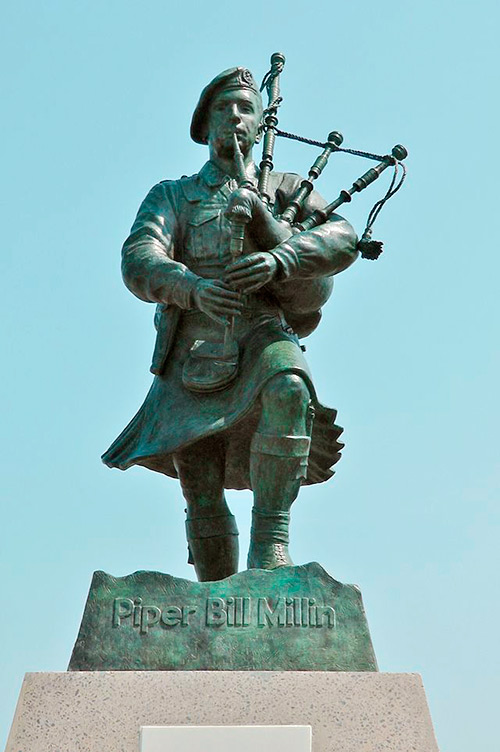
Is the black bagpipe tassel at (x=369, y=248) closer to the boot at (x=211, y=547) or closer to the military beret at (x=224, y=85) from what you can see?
the military beret at (x=224, y=85)

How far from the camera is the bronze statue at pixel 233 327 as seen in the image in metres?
5.70

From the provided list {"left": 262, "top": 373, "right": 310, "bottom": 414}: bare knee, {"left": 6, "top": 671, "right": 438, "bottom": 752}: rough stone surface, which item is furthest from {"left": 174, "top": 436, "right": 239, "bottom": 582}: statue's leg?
{"left": 6, "top": 671, "right": 438, "bottom": 752}: rough stone surface

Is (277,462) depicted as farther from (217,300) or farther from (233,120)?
(233,120)

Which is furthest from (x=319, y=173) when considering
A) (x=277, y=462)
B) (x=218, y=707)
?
(x=218, y=707)

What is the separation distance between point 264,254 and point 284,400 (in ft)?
2.21

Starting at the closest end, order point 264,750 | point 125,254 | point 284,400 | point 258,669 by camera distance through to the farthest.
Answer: point 264,750 → point 258,669 → point 284,400 → point 125,254

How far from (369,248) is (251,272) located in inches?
27.7

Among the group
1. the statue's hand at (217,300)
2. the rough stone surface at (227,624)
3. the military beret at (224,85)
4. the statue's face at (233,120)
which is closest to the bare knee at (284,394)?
the statue's hand at (217,300)

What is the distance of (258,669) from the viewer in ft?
16.9

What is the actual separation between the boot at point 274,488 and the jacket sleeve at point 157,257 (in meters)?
0.76

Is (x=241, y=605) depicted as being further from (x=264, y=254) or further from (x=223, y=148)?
(x=223, y=148)

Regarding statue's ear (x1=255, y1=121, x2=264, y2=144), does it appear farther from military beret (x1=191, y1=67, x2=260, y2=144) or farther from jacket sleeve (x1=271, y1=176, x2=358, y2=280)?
jacket sleeve (x1=271, y1=176, x2=358, y2=280)

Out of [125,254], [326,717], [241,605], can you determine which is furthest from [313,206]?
[326,717]

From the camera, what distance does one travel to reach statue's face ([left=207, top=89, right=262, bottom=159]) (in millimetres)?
6273
